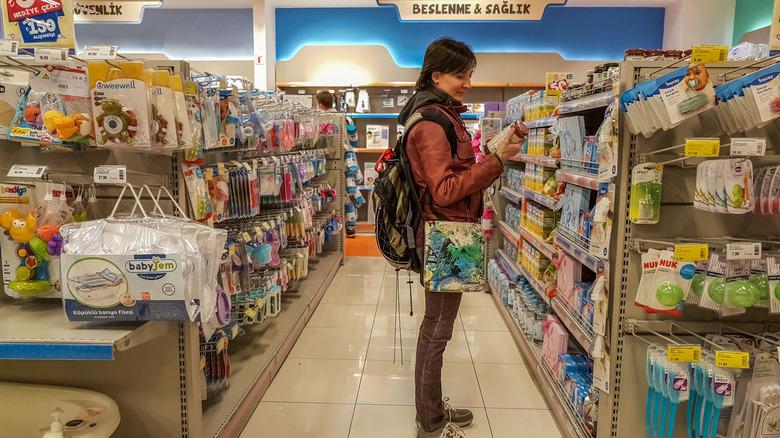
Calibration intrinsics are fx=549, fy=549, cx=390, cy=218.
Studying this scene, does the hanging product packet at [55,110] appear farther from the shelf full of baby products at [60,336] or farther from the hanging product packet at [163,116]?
the shelf full of baby products at [60,336]

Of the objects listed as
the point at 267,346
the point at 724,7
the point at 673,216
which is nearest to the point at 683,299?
the point at 673,216

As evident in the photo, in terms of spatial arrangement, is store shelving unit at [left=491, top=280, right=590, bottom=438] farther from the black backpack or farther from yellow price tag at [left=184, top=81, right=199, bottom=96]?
yellow price tag at [left=184, top=81, right=199, bottom=96]

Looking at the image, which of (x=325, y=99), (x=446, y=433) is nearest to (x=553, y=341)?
(x=446, y=433)

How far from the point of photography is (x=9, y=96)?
1804mm

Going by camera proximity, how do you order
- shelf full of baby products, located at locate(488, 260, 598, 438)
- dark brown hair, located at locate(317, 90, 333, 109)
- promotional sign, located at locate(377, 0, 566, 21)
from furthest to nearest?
promotional sign, located at locate(377, 0, 566, 21) → dark brown hair, located at locate(317, 90, 333, 109) → shelf full of baby products, located at locate(488, 260, 598, 438)

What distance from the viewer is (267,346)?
3.26 m

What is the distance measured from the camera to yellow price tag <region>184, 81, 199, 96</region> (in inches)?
77.8

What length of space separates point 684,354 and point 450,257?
2.99 ft

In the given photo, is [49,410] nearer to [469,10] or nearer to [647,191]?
[647,191]

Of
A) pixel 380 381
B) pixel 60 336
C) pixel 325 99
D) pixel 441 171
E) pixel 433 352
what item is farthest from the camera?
pixel 325 99

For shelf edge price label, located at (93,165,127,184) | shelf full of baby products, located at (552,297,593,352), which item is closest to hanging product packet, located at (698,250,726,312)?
shelf full of baby products, located at (552,297,593,352)

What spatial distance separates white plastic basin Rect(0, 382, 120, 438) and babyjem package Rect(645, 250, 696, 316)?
1.93 m

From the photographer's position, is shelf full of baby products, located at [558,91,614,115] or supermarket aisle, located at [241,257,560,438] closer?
shelf full of baby products, located at [558,91,614,115]

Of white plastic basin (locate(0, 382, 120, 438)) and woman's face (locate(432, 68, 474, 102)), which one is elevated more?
woman's face (locate(432, 68, 474, 102))
